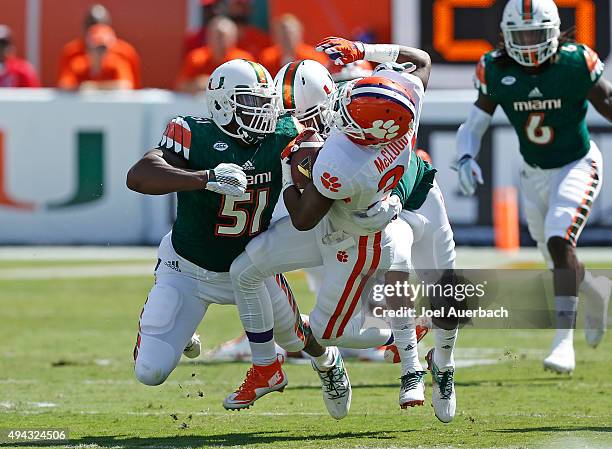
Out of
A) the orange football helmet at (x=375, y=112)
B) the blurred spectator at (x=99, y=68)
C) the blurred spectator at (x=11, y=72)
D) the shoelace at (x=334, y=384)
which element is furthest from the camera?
the blurred spectator at (x=11, y=72)

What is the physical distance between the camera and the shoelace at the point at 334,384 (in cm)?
601

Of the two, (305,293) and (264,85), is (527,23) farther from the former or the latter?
(305,293)

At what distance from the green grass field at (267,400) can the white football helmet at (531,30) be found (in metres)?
1.64

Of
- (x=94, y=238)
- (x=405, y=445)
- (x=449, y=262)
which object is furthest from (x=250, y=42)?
(x=405, y=445)

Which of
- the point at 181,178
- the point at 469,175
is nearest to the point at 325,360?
the point at 181,178

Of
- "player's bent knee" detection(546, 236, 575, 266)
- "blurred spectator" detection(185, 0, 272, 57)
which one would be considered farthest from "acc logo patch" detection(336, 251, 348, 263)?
"blurred spectator" detection(185, 0, 272, 57)

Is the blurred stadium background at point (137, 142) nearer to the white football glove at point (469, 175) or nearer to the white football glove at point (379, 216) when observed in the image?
the white football glove at point (469, 175)

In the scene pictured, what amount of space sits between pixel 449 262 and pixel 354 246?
0.67 metres

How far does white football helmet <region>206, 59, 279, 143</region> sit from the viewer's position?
568 cm

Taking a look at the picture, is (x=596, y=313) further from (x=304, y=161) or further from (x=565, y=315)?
(x=304, y=161)

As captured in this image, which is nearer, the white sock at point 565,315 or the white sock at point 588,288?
the white sock at point 565,315

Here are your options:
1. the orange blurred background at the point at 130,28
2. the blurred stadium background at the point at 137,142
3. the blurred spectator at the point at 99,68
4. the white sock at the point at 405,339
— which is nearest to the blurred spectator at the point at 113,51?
the blurred spectator at the point at 99,68

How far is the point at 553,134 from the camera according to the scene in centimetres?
766

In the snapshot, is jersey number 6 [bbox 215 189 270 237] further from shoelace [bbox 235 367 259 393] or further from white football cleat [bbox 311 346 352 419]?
white football cleat [bbox 311 346 352 419]
